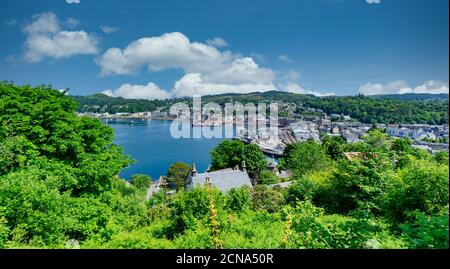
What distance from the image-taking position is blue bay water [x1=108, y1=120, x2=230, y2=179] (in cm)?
4247

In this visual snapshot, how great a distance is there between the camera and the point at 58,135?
7445 millimetres

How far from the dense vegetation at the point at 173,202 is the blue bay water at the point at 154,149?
31507 mm

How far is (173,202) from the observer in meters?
8.07

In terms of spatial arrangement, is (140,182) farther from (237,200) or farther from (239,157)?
(237,200)

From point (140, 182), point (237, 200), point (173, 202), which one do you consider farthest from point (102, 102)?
point (173, 202)

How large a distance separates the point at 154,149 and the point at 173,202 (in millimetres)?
44689

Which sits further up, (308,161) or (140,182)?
(308,161)

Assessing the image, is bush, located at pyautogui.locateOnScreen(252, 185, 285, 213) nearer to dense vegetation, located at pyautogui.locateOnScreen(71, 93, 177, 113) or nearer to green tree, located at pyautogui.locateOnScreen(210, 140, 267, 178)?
dense vegetation, located at pyautogui.locateOnScreen(71, 93, 177, 113)

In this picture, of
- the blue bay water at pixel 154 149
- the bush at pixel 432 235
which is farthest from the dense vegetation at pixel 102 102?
the blue bay water at pixel 154 149

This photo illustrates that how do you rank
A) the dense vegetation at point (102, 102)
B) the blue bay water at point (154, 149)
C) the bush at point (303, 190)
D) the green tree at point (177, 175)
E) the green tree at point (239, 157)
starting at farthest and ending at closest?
the blue bay water at point (154, 149) → the green tree at point (177, 175) → the green tree at point (239, 157) → the dense vegetation at point (102, 102) → the bush at point (303, 190)

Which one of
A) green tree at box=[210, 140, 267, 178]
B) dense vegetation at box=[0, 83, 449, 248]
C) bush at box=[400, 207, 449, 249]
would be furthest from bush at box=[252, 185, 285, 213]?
green tree at box=[210, 140, 267, 178]

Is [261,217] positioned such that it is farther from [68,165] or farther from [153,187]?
[153,187]

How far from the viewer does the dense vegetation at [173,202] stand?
10.7ft

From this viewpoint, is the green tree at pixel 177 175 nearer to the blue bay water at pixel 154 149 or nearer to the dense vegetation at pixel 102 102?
the dense vegetation at pixel 102 102
